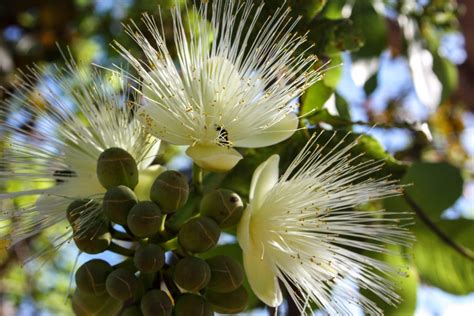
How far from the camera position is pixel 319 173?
1.74 metres

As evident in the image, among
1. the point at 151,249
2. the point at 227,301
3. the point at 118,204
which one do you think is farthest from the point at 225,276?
the point at 118,204

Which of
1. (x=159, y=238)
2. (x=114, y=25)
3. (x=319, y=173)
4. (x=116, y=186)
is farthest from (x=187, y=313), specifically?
(x=114, y=25)

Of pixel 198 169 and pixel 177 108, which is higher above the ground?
pixel 177 108

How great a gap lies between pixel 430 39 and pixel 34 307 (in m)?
2.92

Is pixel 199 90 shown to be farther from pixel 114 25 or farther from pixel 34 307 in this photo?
pixel 34 307

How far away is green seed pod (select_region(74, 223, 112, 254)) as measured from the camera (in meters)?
1.62

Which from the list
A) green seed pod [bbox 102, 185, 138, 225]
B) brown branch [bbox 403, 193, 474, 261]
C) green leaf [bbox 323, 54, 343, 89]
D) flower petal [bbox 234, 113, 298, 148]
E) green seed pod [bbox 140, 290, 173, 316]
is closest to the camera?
green seed pod [bbox 140, 290, 173, 316]

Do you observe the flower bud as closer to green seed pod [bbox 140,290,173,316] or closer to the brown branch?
green seed pod [bbox 140,290,173,316]

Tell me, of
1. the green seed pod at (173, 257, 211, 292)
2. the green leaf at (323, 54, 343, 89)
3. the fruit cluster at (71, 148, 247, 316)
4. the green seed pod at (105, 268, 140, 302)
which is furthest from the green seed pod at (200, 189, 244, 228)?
the green leaf at (323, 54, 343, 89)

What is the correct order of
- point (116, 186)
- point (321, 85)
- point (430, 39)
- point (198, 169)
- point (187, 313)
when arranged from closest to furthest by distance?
point (187, 313) → point (116, 186) → point (198, 169) → point (321, 85) → point (430, 39)

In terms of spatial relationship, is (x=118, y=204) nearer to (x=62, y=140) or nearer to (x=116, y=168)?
(x=116, y=168)

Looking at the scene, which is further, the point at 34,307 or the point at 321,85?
the point at 34,307

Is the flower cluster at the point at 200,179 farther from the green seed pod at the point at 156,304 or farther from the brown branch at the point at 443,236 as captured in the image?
the brown branch at the point at 443,236

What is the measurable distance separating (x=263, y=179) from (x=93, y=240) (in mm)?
399
